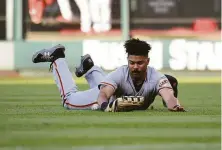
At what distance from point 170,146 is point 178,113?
3705 mm

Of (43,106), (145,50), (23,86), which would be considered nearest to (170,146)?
(145,50)

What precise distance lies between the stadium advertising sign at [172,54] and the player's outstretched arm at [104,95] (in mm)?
14269

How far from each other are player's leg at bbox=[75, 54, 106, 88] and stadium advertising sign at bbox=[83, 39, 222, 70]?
13.0 m

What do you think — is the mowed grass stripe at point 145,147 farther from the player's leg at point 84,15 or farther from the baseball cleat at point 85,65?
the player's leg at point 84,15

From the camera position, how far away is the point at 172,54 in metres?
25.5

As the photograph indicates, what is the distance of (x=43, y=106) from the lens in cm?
1273

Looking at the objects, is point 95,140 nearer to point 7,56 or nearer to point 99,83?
point 99,83

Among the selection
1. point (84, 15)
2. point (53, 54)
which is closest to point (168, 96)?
point (53, 54)

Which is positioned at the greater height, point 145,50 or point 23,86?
point 145,50

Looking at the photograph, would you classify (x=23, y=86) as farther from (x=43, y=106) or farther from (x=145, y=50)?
(x=145, y=50)

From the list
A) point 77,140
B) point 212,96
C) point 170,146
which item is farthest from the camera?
point 212,96

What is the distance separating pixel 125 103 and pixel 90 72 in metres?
1.49

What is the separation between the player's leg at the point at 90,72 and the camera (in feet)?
38.9

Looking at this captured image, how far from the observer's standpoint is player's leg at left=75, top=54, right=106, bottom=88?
38.9 ft
